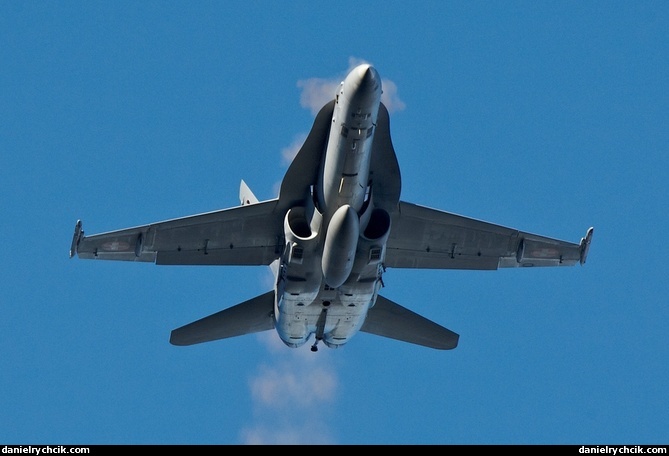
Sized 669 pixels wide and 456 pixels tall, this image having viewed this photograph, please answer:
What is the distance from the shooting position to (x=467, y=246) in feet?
120

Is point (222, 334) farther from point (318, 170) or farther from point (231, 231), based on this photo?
point (318, 170)

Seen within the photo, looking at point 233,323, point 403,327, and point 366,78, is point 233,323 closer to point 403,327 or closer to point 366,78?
point 403,327

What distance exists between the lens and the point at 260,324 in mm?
36406

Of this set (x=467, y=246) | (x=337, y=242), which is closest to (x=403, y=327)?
(x=467, y=246)

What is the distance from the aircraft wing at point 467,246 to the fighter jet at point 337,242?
1.0 inches

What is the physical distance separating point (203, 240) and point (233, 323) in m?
2.22

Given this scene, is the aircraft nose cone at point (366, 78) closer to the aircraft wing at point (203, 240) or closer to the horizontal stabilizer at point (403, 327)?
Result: the aircraft wing at point (203, 240)

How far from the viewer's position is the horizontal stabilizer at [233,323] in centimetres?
3597

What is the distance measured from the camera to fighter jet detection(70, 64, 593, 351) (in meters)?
32.3

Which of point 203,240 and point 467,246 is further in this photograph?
point 467,246

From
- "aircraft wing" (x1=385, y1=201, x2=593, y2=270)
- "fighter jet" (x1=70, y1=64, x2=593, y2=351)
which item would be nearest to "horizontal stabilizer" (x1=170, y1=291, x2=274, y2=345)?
"fighter jet" (x1=70, y1=64, x2=593, y2=351)
